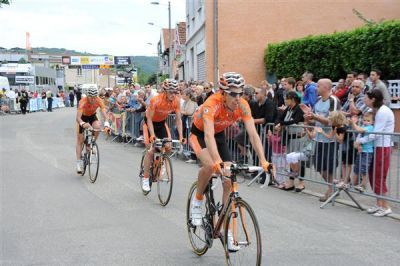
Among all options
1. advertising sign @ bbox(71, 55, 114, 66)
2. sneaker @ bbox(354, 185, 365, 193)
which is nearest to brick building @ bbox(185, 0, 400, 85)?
sneaker @ bbox(354, 185, 365, 193)

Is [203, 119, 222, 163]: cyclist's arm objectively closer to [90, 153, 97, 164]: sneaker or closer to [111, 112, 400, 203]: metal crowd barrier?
[111, 112, 400, 203]: metal crowd barrier

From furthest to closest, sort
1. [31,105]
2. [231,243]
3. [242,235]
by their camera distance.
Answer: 1. [31,105]
2. [231,243]
3. [242,235]

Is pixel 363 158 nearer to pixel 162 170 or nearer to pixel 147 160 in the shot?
pixel 162 170

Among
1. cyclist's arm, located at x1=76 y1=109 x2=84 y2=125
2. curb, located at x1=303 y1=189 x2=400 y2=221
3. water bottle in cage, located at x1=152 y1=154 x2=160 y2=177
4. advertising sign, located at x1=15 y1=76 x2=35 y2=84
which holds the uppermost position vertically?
advertising sign, located at x1=15 y1=76 x2=35 y2=84

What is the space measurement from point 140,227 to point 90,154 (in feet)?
13.6

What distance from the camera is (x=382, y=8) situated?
1008 inches

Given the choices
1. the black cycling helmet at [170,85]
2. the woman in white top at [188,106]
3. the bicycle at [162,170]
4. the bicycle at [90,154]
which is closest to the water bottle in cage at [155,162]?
the bicycle at [162,170]

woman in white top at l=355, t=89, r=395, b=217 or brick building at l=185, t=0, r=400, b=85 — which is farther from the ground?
brick building at l=185, t=0, r=400, b=85

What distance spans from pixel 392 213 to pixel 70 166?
7.91m

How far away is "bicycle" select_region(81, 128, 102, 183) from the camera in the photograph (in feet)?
34.3

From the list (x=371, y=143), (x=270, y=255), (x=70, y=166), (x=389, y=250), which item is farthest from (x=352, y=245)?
(x=70, y=166)

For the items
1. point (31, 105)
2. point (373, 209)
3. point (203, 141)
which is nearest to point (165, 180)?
point (203, 141)

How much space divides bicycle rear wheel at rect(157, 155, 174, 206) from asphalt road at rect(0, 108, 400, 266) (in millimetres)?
168

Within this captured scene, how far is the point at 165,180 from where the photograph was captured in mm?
8312
